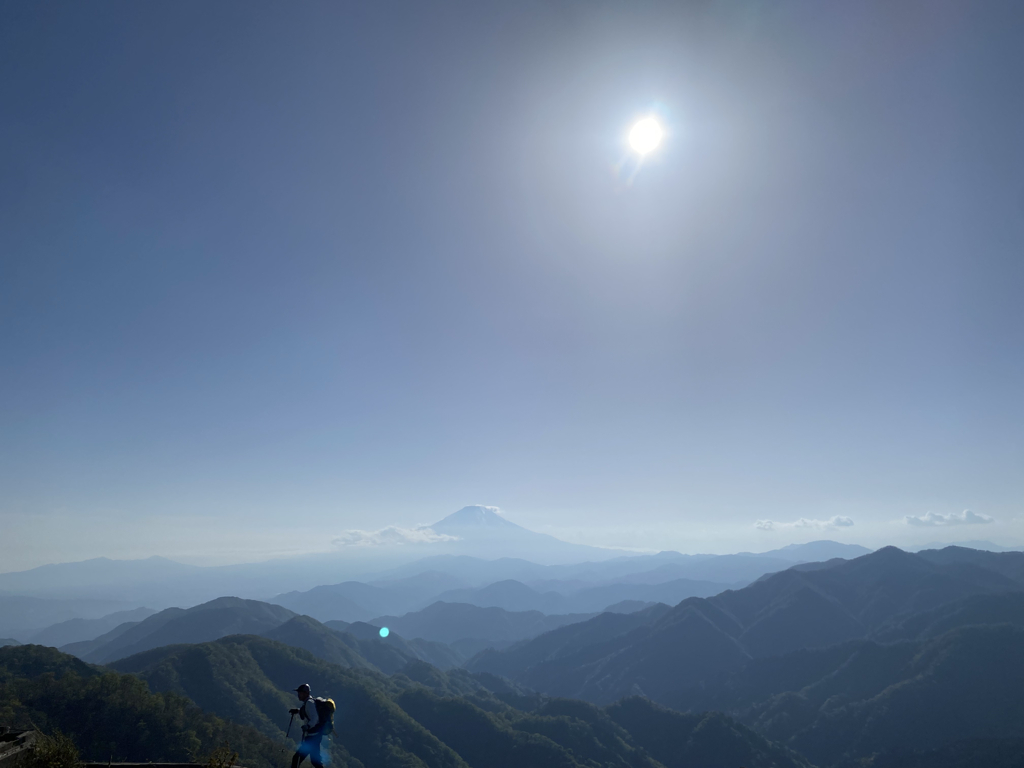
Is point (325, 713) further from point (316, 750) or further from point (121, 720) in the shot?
point (121, 720)

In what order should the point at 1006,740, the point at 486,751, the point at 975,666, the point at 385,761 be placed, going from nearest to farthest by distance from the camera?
the point at 385,761
the point at 1006,740
the point at 486,751
the point at 975,666

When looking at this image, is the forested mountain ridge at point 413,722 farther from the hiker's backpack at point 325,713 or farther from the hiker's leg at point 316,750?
the hiker's backpack at point 325,713

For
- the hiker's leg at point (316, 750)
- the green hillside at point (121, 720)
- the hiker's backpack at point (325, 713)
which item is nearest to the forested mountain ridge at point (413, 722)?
the green hillside at point (121, 720)

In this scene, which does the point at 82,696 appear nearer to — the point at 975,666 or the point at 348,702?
the point at 348,702

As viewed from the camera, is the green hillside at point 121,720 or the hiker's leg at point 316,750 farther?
the green hillside at point 121,720

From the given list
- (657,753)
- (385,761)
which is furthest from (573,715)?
(385,761)

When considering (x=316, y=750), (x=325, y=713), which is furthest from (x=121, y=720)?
(x=325, y=713)

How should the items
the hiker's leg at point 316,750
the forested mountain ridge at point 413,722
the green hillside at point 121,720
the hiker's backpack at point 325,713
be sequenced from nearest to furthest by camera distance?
the hiker's leg at point 316,750
the hiker's backpack at point 325,713
the green hillside at point 121,720
the forested mountain ridge at point 413,722

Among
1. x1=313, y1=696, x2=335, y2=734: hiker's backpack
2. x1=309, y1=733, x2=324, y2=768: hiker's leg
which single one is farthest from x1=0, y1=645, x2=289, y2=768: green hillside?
x1=313, y1=696, x2=335, y2=734: hiker's backpack

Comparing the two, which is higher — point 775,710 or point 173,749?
point 173,749

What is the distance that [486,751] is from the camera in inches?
5310

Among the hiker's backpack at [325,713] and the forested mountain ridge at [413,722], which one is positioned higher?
the hiker's backpack at [325,713]

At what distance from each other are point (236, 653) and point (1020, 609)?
954 ft

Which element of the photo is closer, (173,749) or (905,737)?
(173,749)
